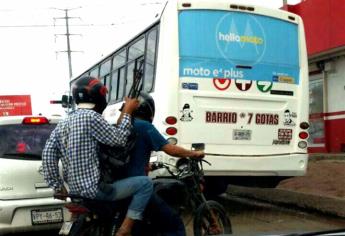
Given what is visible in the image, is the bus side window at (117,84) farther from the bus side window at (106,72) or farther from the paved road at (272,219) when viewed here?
the paved road at (272,219)

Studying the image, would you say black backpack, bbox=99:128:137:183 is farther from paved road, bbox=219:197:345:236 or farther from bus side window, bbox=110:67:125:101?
bus side window, bbox=110:67:125:101

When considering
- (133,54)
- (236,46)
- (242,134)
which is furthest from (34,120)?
(236,46)

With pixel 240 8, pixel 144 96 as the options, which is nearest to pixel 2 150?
pixel 144 96

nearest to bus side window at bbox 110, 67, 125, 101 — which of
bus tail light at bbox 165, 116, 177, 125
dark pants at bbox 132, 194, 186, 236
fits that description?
bus tail light at bbox 165, 116, 177, 125

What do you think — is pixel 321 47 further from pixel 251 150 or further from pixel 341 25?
pixel 251 150

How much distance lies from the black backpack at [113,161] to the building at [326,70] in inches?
469

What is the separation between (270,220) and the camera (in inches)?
351

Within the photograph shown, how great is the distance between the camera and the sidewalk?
9.23 meters

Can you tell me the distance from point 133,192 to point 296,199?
19.4ft

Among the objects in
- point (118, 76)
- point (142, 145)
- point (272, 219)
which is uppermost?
point (118, 76)

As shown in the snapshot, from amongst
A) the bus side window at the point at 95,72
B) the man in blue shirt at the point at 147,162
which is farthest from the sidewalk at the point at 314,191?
the man in blue shirt at the point at 147,162

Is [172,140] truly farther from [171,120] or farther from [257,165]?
[257,165]

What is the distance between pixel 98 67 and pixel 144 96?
7.17 m

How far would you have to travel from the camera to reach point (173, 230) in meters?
5.05
